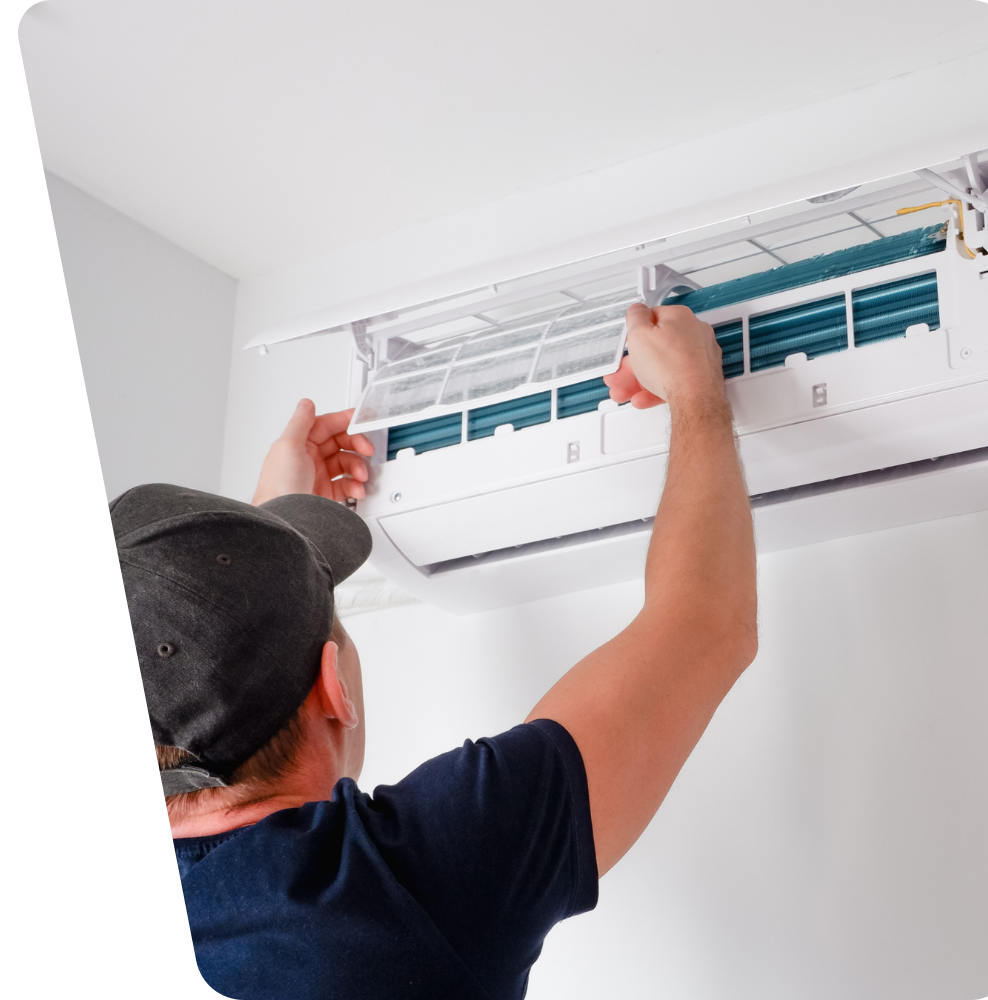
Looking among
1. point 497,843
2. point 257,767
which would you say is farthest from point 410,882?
point 257,767

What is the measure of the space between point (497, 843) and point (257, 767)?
0.70 feet

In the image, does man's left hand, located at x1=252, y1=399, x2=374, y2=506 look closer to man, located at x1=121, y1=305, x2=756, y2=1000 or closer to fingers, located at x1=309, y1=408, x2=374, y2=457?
fingers, located at x1=309, y1=408, x2=374, y2=457

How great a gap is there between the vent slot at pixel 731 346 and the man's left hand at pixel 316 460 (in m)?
0.46

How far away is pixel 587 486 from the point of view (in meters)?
1.14

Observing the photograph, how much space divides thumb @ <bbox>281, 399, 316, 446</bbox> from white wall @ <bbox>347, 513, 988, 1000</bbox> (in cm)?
49

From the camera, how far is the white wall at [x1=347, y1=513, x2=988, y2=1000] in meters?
1.06

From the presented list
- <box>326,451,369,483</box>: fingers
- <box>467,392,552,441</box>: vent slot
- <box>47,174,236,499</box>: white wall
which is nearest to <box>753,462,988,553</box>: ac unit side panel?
<box>467,392,552,441</box>: vent slot

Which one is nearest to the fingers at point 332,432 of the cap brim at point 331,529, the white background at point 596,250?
the white background at point 596,250

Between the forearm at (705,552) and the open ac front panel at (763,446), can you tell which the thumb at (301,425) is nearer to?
the open ac front panel at (763,446)

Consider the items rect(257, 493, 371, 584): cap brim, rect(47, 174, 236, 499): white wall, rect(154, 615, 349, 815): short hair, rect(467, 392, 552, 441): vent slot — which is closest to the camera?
rect(154, 615, 349, 815): short hair

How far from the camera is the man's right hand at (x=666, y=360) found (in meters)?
0.98

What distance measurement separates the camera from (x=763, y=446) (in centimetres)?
105

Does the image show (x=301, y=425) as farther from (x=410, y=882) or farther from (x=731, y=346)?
(x=410, y=882)

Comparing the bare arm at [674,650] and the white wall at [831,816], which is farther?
the white wall at [831,816]
